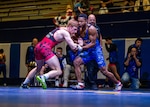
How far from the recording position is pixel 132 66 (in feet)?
30.6

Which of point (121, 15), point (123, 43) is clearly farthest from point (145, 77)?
point (121, 15)

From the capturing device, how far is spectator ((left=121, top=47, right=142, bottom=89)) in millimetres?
9141

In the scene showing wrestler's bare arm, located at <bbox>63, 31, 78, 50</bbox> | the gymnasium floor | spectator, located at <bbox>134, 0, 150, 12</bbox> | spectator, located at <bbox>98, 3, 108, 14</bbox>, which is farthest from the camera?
spectator, located at <bbox>98, 3, 108, 14</bbox>

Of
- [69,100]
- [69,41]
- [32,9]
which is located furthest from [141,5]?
[69,100]

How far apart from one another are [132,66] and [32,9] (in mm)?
7264

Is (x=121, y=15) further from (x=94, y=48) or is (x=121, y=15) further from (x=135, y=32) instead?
(x=94, y=48)

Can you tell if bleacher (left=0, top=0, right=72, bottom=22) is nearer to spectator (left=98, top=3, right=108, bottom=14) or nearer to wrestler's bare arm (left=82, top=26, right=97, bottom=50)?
spectator (left=98, top=3, right=108, bottom=14)

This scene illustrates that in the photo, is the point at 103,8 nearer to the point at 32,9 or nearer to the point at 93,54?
the point at 32,9

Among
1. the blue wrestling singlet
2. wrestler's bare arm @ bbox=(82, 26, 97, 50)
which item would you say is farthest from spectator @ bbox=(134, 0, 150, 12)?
wrestler's bare arm @ bbox=(82, 26, 97, 50)

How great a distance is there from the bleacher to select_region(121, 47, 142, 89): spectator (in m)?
5.26

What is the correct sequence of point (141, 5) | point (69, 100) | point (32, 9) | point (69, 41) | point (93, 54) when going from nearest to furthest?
point (69, 100) < point (69, 41) < point (93, 54) < point (141, 5) < point (32, 9)

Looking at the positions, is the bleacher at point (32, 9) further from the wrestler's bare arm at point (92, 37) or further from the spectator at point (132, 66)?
the wrestler's bare arm at point (92, 37)

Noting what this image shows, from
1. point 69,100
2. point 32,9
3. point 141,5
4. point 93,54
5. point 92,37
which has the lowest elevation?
point 69,100

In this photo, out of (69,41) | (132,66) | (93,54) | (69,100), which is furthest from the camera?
(132,66)
